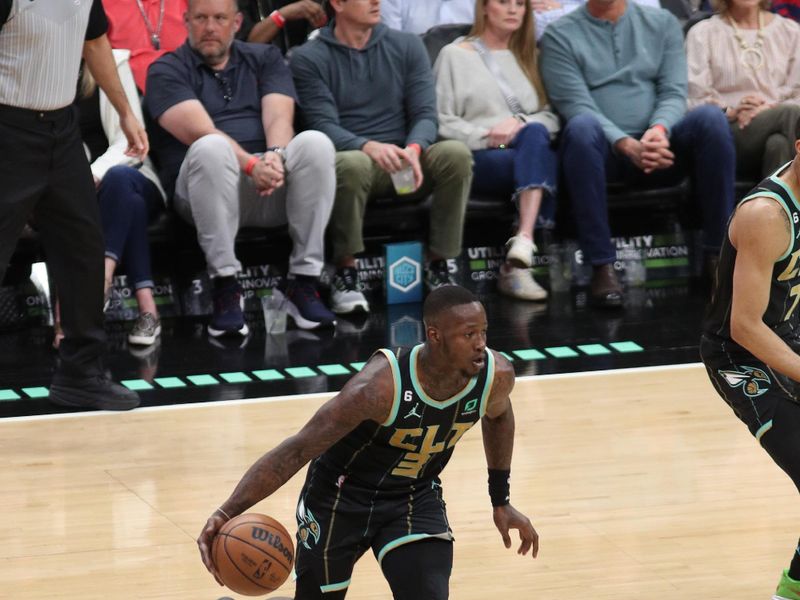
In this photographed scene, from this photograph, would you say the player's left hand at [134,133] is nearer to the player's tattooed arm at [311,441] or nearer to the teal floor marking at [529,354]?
the teal floor marking at [529,354]

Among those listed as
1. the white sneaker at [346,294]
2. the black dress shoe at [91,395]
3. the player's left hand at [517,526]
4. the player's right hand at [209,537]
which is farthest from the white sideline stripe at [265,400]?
the player's right hand at [209,537]

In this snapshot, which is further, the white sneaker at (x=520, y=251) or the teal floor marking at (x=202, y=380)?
the white sneaker at (x=520, y=251)

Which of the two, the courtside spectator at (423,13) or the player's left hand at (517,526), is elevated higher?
the courtside spectator at (423,13)


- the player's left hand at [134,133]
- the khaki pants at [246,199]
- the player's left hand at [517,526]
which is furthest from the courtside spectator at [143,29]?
the player's left hand at [517,526]

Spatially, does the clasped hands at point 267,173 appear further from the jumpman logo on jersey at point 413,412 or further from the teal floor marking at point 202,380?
the jumpman logo on jersey at point 413,412

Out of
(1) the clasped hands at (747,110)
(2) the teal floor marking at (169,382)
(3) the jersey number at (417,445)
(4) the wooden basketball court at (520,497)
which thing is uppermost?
(3) the jersey number at (417,445)

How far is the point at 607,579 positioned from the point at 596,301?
3.36m

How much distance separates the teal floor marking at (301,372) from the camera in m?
6.13

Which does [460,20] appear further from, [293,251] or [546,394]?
[546,394]

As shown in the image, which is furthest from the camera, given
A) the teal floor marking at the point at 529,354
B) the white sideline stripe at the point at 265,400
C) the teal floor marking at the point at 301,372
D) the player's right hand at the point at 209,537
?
the teal floor marking at the point at 529,354

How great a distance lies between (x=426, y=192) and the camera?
286 inches

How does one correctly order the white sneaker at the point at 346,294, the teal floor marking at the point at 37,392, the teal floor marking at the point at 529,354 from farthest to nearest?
1. the white sneaker at the point at 346,294
2. the teal floor marking at the point at 529,354
3. the teal floor marking at the point at 37,392

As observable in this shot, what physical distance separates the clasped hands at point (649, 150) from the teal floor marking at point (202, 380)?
8.50 feet

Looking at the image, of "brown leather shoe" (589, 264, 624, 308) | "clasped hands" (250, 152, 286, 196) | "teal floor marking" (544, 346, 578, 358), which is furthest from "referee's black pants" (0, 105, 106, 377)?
"brown leather shoe" (589, 264, 624, 308)
